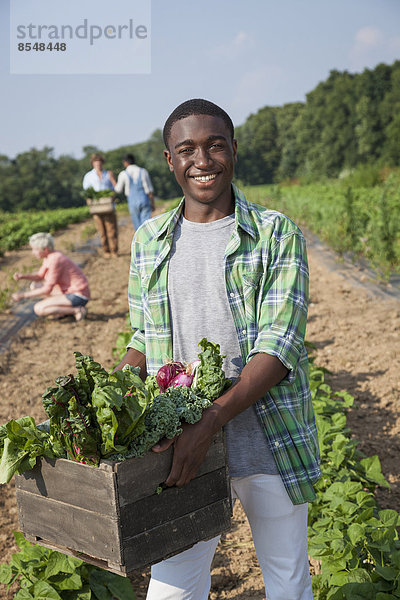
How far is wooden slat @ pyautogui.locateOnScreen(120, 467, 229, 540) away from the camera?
1437 mm

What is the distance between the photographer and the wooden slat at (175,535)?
1.44m

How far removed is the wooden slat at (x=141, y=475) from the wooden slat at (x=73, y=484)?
27mm

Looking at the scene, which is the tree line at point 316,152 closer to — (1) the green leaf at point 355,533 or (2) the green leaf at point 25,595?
(1) the green leaf at point 355,533

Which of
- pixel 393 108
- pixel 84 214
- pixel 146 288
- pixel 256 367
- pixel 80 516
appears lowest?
pixel 84 214

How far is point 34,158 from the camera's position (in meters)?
66.6

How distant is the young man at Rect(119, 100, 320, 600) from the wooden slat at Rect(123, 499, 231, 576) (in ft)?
0.43

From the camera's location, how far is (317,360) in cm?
587

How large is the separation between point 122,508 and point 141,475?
0.27ft

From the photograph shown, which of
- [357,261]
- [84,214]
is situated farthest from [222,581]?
[84,214]

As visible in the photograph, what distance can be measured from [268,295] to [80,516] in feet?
2.40

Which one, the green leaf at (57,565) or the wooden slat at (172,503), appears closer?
the wooden slat at (172,503)

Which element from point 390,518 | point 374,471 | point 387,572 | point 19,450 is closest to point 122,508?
point 19,450

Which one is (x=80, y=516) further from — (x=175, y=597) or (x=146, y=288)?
(x=146, y=288)

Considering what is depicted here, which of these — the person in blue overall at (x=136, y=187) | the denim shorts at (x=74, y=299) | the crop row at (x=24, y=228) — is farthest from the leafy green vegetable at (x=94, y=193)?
the crop row at (x=24, y=228)
